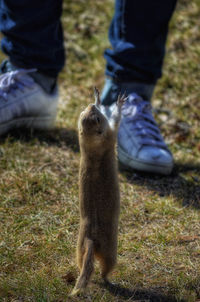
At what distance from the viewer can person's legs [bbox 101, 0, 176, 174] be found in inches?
137

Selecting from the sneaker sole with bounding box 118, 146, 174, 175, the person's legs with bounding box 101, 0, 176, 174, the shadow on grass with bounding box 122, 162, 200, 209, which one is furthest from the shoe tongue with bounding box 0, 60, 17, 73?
the shadow on grass with bounding box 122, 162, 200, 209

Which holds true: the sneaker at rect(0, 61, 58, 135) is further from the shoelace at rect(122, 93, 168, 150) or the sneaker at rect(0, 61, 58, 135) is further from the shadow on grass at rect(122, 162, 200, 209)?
the shadow on grass at rect(122, 162, 200, 209)

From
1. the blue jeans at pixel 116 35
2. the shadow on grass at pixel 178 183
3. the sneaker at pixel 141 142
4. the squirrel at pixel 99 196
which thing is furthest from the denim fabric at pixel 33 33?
the squirrel at pixel 99 196

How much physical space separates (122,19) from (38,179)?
1509 mm

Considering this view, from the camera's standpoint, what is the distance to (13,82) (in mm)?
3682

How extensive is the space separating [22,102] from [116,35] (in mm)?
972

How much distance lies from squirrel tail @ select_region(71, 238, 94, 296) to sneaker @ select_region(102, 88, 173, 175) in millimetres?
1527

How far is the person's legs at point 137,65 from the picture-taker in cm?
347

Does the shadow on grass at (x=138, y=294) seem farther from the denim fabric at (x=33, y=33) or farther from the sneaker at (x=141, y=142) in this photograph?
the denim fabric at (x=33, y=33)

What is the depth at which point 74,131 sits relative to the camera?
3.99 meters

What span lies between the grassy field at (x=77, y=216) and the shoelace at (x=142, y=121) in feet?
0.92

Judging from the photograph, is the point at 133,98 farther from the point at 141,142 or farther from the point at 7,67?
the point at 7,67

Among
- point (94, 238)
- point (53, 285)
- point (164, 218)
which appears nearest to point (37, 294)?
point (53, 285)

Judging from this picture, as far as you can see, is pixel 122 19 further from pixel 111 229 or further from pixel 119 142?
pixel 111 229
